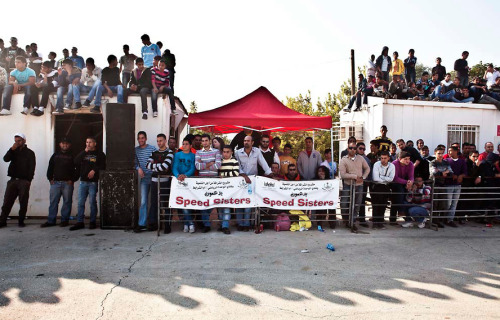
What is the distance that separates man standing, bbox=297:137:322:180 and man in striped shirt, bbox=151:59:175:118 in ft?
11.7

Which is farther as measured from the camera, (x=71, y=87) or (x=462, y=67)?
(x=462, y=67)

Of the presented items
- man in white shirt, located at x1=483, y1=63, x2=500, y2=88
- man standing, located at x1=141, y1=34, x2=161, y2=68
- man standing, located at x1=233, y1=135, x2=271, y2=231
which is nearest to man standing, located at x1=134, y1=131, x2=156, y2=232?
man standing, located at x1=233, y1=135, x2=271, y2=231

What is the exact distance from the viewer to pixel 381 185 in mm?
8242

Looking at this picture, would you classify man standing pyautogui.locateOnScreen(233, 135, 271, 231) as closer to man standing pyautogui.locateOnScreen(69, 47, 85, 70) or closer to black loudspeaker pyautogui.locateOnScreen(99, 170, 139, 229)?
black loudspeaker pyautogui.locateOnScreen(99, 170, 139, 229)

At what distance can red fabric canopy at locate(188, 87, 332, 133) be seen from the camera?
884cm

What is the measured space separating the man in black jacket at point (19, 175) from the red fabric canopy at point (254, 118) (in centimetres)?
369

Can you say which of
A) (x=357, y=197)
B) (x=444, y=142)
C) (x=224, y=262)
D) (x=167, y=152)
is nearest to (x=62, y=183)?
(x=167, y=152)

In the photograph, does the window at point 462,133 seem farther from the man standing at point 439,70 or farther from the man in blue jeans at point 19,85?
the man in blue jeans at point 19,85

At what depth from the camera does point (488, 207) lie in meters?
9.09

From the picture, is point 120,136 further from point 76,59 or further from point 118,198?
point 76,59

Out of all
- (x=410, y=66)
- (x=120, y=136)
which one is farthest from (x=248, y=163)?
(x=410, y=66)

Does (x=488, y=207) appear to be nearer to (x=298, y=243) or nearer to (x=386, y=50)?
(x=298, y=243)

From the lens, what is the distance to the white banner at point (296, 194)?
7715 millimetres

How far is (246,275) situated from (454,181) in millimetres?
6157
